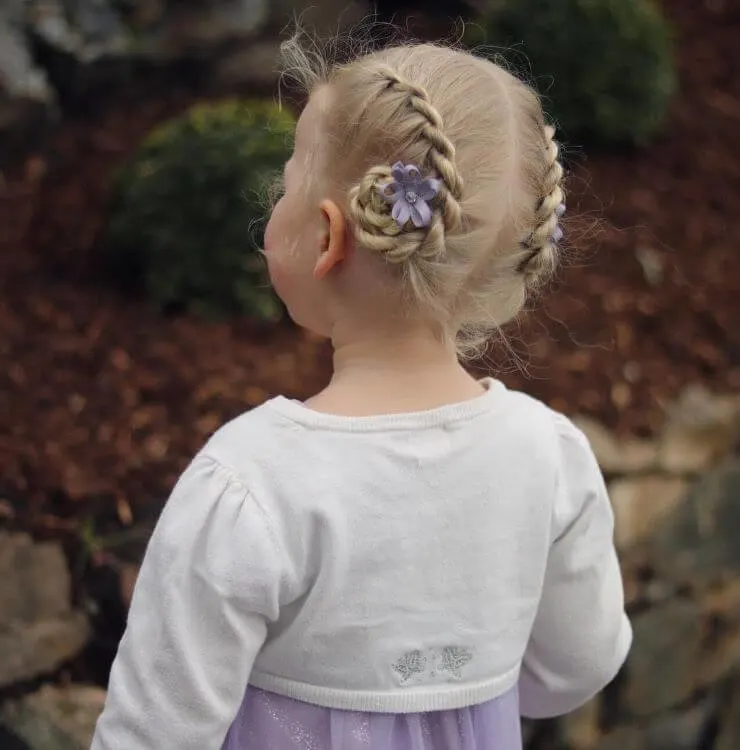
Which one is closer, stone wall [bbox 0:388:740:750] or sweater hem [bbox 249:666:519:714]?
sweater hem [bbox 249:666:519:714]

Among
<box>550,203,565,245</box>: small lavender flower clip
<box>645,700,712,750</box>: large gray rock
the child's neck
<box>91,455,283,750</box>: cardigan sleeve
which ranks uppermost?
<box>550,203,565,245</box>: small lavender flower clip

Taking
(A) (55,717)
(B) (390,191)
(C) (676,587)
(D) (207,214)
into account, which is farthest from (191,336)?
(B) (390,191)

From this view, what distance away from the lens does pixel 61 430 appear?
317 cm

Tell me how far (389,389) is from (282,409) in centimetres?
15

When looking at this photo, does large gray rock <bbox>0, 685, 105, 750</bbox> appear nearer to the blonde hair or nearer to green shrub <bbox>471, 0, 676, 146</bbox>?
the blonde hair

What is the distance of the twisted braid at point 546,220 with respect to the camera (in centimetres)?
160

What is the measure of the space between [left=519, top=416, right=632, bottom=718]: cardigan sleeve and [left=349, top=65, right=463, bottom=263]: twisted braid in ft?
1.51

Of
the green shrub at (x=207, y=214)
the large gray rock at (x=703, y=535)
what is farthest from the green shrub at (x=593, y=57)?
the large gray rock at (x=703, y=535)

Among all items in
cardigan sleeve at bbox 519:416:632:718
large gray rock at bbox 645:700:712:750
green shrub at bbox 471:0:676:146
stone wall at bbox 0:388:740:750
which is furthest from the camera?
green shrub at bbox 471:0:676:146

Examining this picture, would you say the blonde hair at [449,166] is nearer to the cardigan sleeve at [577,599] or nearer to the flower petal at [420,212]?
the flower petal at [420,212]

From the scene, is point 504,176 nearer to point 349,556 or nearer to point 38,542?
point 349,556

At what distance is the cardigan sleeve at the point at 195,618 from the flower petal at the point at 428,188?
1.44ft

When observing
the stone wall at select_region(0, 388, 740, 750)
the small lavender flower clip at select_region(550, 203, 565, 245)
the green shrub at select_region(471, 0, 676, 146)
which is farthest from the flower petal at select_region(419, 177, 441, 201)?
the green shrub at select_region(471, 0, 676, 146)

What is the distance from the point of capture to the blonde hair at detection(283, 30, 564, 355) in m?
1.49
